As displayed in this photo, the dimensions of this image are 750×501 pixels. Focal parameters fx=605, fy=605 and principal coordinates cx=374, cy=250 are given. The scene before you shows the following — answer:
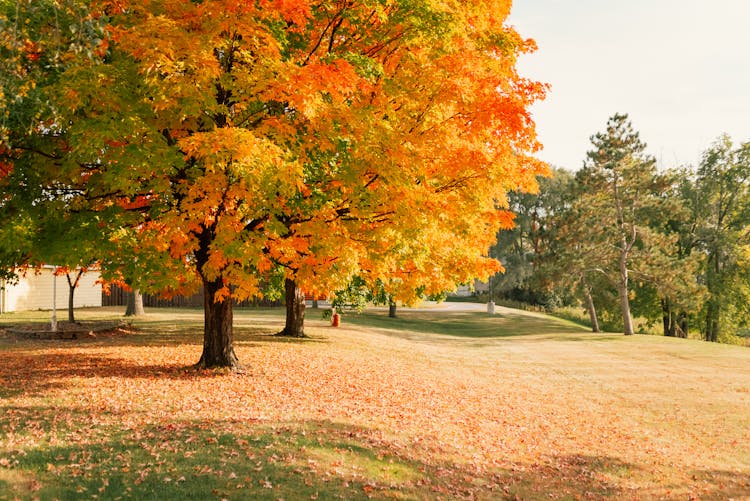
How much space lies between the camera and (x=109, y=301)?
43.7m

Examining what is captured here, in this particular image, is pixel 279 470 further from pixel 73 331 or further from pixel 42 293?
pixel 42 293

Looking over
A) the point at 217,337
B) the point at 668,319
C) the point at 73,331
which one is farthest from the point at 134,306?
the point at 668,319

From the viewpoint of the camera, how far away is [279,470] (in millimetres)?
8047

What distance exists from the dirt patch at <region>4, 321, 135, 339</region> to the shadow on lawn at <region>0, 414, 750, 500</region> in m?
13.7

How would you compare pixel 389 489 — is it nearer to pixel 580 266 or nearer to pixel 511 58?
pixel 511 58

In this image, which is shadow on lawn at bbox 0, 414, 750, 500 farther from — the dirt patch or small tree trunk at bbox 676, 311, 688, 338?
small tree trunk at bbox 676, 311, 688, 338

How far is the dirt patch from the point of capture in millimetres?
20969

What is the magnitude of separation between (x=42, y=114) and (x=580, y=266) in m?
36.4

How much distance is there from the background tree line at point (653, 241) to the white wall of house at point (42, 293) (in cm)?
3123

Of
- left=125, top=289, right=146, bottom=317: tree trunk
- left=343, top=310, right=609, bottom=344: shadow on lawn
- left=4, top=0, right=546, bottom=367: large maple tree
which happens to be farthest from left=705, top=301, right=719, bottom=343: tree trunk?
left=125, top=289, right=146, bottom=317: tree trunk

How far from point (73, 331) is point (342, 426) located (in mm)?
14547

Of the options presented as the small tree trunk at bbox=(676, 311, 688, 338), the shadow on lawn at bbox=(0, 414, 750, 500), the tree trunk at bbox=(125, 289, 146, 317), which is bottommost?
the small tree trunk at bbox=(676, 311, 688, 338)

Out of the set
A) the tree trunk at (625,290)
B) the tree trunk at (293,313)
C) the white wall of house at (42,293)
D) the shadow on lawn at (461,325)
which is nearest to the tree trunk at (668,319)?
the shadow on lawn at (461,325)

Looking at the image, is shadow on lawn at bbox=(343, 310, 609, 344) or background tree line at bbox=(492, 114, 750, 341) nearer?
shadow on lawn at bbox=(343, 310, 609, 344)
